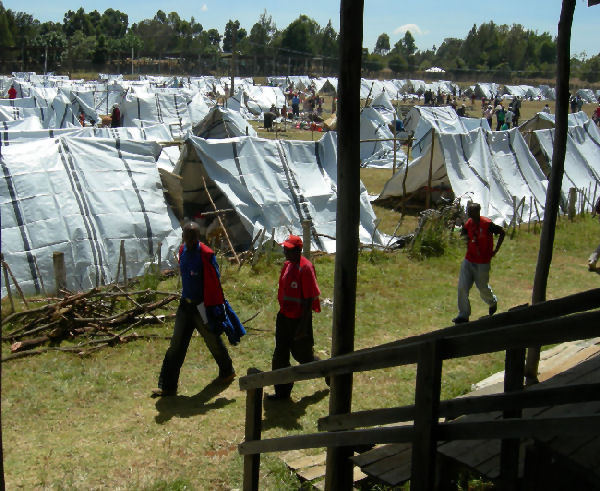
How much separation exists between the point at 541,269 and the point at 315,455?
267 centimetres

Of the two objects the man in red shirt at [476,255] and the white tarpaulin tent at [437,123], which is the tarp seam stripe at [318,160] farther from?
the white tarpaulin tent at [437,123]

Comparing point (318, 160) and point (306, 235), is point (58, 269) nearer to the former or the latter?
point (306, 235)

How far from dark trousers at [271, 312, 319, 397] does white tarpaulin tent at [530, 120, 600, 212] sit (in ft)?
39.2

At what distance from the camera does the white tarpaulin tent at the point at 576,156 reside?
1644cm

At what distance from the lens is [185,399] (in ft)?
19.7

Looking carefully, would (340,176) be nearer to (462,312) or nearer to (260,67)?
(462,312)

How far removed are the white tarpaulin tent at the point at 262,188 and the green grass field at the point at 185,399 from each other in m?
1.48

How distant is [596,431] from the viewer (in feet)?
6.79

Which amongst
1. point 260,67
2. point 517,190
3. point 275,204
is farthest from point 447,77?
point 275,204

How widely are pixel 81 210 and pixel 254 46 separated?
278 feet

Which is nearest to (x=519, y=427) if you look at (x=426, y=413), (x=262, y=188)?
(x=426, y=413)

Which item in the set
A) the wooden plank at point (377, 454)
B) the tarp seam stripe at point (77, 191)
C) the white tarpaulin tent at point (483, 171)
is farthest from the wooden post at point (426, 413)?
the white tarpaulin tent at point (483, 171)

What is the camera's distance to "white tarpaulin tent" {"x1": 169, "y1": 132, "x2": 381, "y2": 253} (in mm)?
11055

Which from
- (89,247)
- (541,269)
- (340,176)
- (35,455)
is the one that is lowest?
(35,455)
